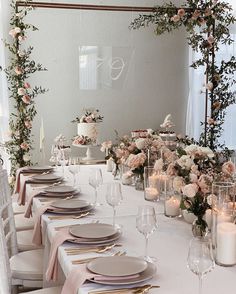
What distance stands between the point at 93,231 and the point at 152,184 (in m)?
0.79

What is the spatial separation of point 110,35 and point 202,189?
15.5ft

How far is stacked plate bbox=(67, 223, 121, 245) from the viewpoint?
6.15 feet

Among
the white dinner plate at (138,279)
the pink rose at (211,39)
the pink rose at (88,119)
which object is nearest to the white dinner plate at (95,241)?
the white dinner plate at (138,279)

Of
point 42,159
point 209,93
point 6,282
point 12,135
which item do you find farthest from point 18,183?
point 209,93

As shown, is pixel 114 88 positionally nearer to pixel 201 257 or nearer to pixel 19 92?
pixel 19 92

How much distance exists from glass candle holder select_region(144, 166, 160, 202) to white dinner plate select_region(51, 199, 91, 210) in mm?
377

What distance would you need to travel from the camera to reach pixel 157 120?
6699 millimetres

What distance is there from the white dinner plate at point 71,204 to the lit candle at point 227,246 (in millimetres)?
933

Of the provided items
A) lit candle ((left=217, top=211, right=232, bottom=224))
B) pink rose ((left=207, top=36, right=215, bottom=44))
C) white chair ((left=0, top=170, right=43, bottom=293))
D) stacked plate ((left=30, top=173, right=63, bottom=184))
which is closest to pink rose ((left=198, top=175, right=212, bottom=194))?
lit candle ((left=217, top=211, right=232, bottom=224))

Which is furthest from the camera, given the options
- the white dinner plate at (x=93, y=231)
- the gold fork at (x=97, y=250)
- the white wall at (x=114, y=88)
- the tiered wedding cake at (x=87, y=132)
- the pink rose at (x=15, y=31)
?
the white wall at (x=114, y=88)

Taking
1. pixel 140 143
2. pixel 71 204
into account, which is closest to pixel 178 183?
pixel 71 204

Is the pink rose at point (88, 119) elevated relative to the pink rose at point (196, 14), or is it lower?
lower

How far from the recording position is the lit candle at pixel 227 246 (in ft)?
5.39

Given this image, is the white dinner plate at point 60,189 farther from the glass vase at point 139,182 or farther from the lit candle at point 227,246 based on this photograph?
the lit candle at point 227,246
